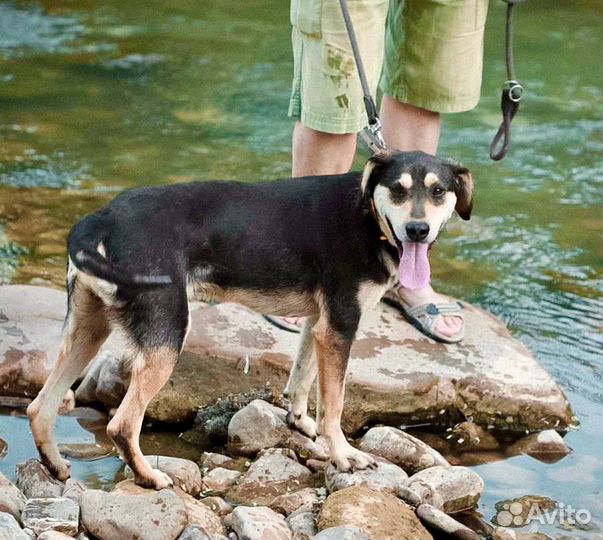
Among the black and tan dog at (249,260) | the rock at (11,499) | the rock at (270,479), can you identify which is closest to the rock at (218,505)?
the rock at (270,479)

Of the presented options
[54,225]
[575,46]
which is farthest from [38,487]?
[575,46]

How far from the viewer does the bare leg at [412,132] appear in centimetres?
555

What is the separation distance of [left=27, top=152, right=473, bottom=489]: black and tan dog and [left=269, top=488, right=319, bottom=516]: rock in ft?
0.61

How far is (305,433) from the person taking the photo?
16.0 ft

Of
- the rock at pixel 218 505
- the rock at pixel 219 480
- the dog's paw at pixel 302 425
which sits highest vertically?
the dog's paw at pixel 302 425

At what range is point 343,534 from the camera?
387 centimetres

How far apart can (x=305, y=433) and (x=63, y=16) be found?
321 inches

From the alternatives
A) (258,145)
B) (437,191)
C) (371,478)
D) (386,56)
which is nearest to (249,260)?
(437,191)

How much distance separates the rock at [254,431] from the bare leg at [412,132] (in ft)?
3.56

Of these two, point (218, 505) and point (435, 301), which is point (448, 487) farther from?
point (435, 301)

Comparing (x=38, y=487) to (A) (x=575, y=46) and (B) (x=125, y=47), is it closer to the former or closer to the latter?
(B) (x=125, y=47)

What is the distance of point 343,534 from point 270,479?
0.73m

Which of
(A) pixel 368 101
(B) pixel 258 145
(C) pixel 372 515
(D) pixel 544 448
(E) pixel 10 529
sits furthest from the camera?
(B) pixel 258 145

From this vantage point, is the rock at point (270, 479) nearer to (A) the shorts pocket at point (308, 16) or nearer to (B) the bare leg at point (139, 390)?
(B) the bare leg at point (139, 390)
